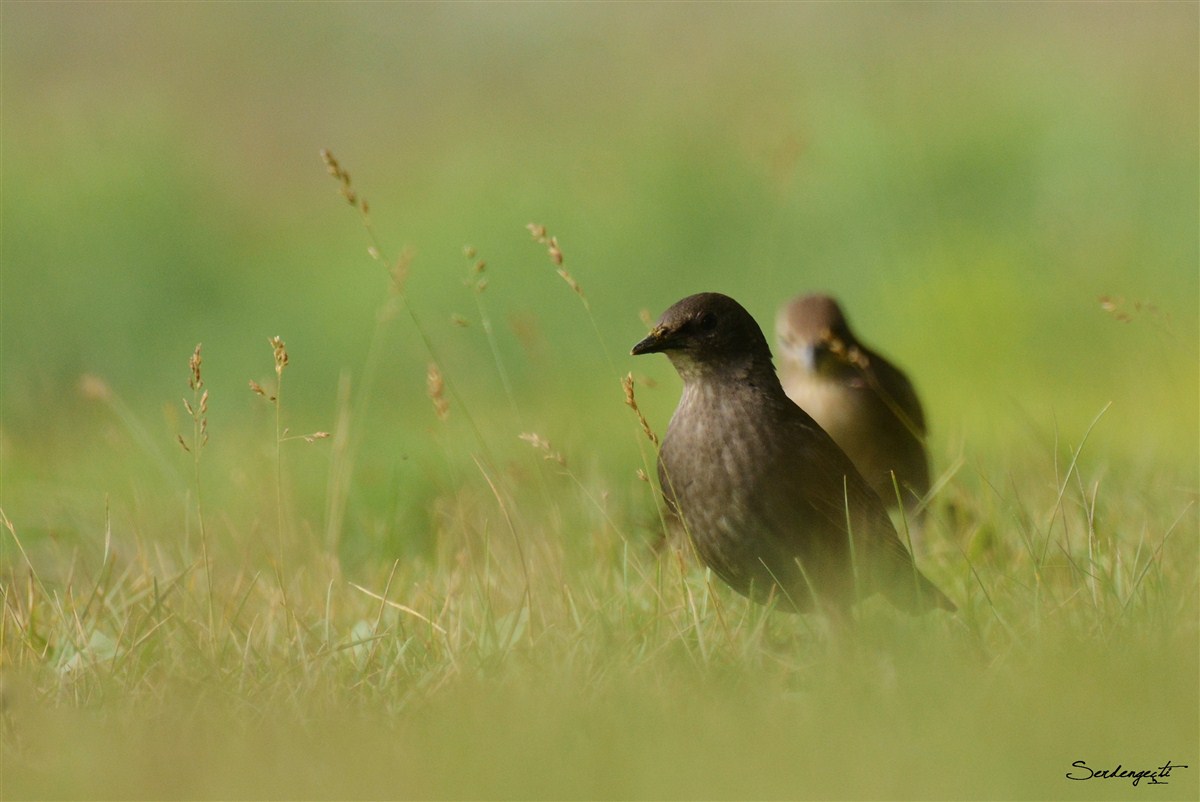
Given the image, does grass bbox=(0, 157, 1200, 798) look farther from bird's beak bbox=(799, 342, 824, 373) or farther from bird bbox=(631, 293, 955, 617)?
bird's beak bbox=(799, 342, 824, 373)

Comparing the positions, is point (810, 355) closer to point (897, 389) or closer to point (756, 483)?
point (897, 389)

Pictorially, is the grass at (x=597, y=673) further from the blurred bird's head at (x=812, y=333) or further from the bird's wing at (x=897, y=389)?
the blurred bird's head at (x=812, y=333)

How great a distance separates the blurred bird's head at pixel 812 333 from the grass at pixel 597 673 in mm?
787

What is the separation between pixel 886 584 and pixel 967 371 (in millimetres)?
5417

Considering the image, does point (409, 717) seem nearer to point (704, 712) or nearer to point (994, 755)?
point (704, 712)

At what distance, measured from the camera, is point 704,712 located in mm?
3131

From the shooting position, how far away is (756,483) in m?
3.91

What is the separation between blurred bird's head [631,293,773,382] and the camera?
3.91 metres

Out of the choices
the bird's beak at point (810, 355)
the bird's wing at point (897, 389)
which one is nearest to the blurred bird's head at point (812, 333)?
the bird's beak at point (810, 355)

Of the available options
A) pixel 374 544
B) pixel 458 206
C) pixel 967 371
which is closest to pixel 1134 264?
pixel 967 371

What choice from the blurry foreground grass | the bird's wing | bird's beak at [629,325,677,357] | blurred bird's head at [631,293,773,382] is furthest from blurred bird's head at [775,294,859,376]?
bird's beak at [629,325,677,357]

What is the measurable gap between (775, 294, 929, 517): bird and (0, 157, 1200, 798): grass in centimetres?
34

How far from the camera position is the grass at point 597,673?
9.12 feet
